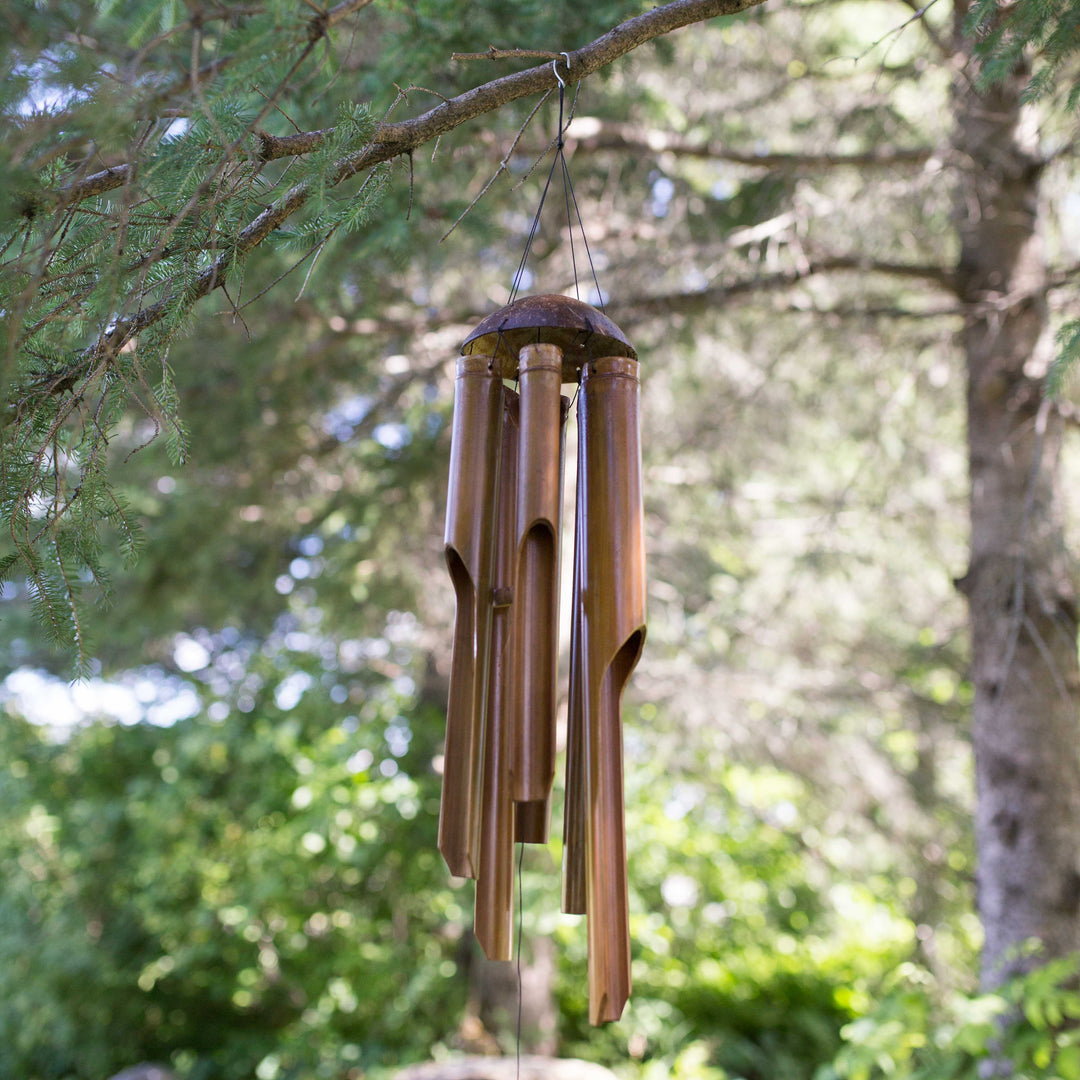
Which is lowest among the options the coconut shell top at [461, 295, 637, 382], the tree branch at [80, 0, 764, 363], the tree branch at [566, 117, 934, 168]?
the coconut shell top at [461, 295, 637, 382]

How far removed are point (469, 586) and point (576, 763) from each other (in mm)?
345

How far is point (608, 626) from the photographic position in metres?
1.52

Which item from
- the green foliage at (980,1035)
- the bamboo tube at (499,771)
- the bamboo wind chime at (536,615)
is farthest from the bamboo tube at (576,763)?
the green foliage at (980,1035)

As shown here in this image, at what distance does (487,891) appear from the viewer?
1.50m

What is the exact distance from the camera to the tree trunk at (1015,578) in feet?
11.2

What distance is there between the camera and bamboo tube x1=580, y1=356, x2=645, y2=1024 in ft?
4.67

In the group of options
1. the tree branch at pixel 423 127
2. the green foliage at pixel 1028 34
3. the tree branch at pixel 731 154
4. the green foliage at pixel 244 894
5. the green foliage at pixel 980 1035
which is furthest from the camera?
the green foliage at pixel 244 894

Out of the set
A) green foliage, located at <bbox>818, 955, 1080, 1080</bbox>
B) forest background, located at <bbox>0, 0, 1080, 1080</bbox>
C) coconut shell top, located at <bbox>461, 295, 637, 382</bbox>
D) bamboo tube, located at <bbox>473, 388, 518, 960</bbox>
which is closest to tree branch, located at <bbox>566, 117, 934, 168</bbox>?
forest background, located at <bbox>0, 0, 1080, 1080</bbox>

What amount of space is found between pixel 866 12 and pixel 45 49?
5.95m

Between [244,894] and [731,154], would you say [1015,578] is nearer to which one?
[731,154]

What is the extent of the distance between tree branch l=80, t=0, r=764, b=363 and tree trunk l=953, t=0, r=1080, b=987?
7.13 ft

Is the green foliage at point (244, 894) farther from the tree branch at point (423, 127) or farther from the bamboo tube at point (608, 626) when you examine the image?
the tree branch at point (423, 127)

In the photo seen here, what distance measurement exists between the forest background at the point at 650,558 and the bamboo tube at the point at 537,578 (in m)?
0.40

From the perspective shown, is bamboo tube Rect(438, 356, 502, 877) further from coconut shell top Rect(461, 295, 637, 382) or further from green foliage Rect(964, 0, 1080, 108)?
green foliage Rect(964, 0, 1080, 108)
